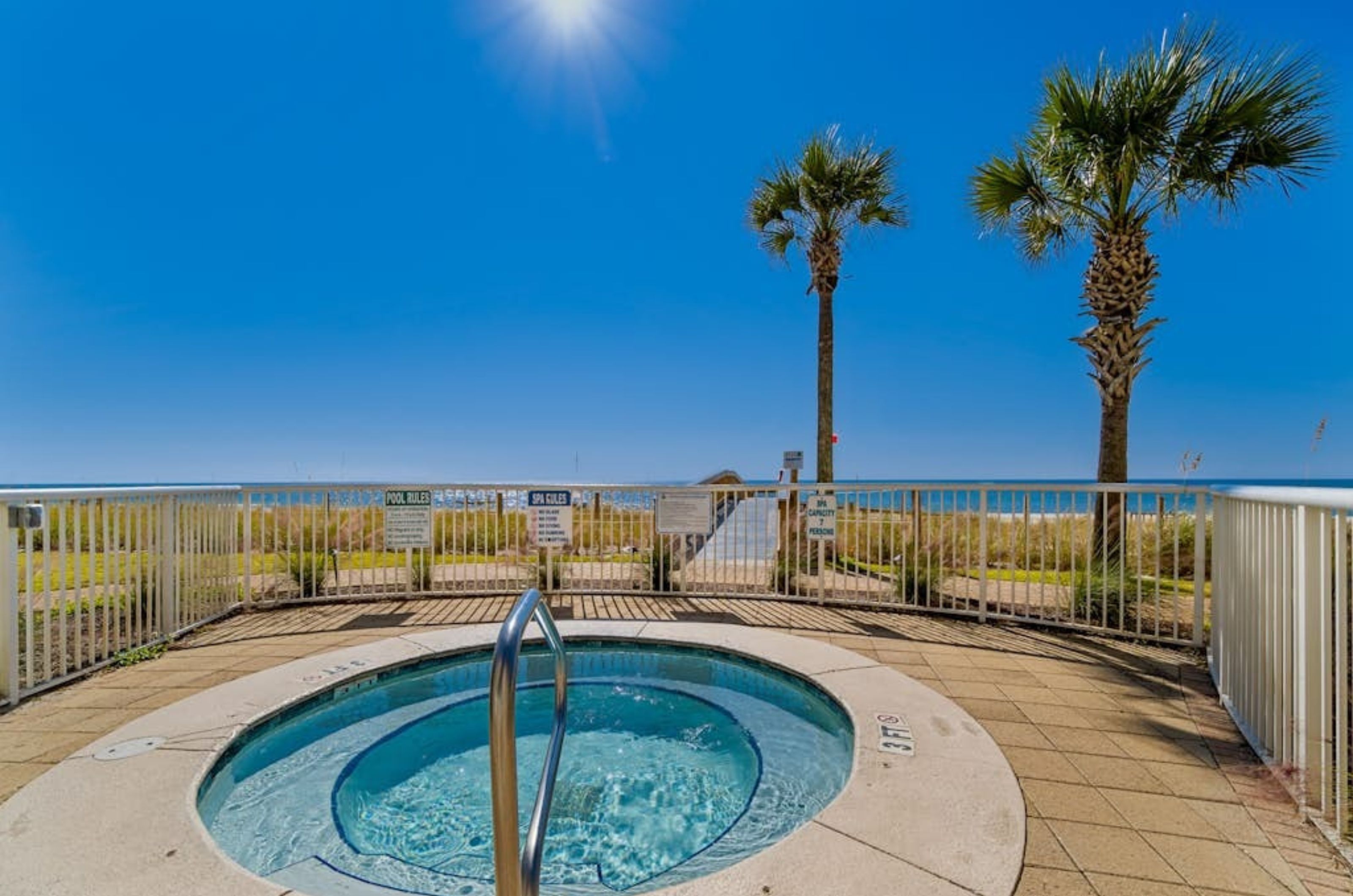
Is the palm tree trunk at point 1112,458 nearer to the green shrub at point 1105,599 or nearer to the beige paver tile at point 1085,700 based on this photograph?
the green shrub at point 1105,599

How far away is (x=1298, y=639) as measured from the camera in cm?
207

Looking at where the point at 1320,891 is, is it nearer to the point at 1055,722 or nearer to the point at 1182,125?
the point at 1055,722

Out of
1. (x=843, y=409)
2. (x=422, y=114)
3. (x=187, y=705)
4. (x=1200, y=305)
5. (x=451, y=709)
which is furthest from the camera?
(x=1200, y=305)

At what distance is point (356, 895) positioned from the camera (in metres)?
1.71

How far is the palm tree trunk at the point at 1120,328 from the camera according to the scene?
6156mm

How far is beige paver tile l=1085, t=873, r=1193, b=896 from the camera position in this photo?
1604mm

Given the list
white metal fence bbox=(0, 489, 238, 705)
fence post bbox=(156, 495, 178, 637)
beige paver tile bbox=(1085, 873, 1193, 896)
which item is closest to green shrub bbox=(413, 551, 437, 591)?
white metal fence bbox=(0, 489, 238, 705)

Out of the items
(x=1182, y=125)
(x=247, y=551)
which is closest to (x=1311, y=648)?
(x=1182, y=125)

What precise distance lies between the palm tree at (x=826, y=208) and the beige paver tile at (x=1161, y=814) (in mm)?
5990

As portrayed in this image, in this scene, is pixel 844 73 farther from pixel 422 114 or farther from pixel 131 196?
pixel 131 196

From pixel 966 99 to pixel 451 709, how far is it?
450 inches

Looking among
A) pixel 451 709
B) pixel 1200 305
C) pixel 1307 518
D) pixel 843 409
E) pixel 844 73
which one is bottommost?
pixel 451 709

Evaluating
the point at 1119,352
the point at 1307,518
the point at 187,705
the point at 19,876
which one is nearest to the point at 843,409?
the point at 1119,352

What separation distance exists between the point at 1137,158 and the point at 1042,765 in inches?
248
